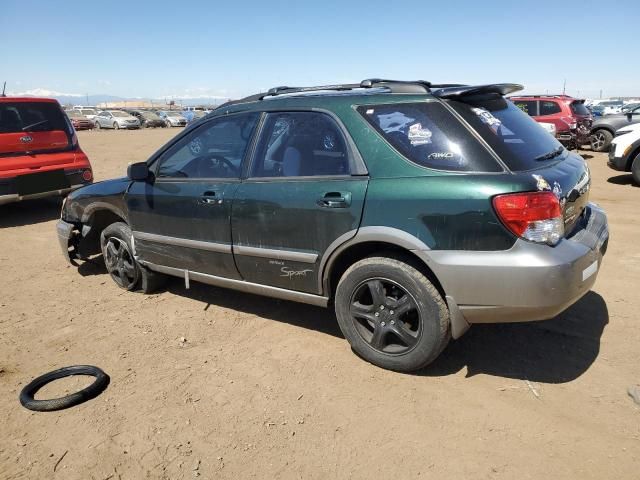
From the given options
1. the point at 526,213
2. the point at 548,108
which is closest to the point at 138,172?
the point at 526,213

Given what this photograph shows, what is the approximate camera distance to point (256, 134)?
355cm

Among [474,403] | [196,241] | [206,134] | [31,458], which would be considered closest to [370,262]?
[474,403]

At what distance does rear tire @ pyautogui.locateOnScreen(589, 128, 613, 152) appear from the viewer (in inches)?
582

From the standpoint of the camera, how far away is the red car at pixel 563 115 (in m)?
13.6

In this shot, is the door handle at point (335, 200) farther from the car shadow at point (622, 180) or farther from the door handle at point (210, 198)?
the car shadow at point (622, 180)

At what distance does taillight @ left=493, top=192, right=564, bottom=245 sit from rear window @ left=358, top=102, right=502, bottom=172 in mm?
210

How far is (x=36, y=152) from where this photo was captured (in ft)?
25.2

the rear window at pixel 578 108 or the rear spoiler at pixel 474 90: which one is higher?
the rear spoiler at pixel 474 90

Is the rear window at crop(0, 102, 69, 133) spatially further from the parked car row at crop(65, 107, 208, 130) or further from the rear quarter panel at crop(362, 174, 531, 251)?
the parked car row at crop(65, 107, 208, 130)

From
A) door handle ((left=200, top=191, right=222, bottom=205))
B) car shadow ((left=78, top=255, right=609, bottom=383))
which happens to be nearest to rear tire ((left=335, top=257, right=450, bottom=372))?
car shadow ((left=78, top=255, right=609, bottom=383))

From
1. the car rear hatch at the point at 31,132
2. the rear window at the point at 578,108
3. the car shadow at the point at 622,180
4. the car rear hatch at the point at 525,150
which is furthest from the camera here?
the rear window at the point at 578,108

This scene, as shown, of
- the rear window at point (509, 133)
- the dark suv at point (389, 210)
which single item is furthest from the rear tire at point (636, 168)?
the rear window at point (509, 133)

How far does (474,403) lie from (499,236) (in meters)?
0.97

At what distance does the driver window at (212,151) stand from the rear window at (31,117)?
487 cm
